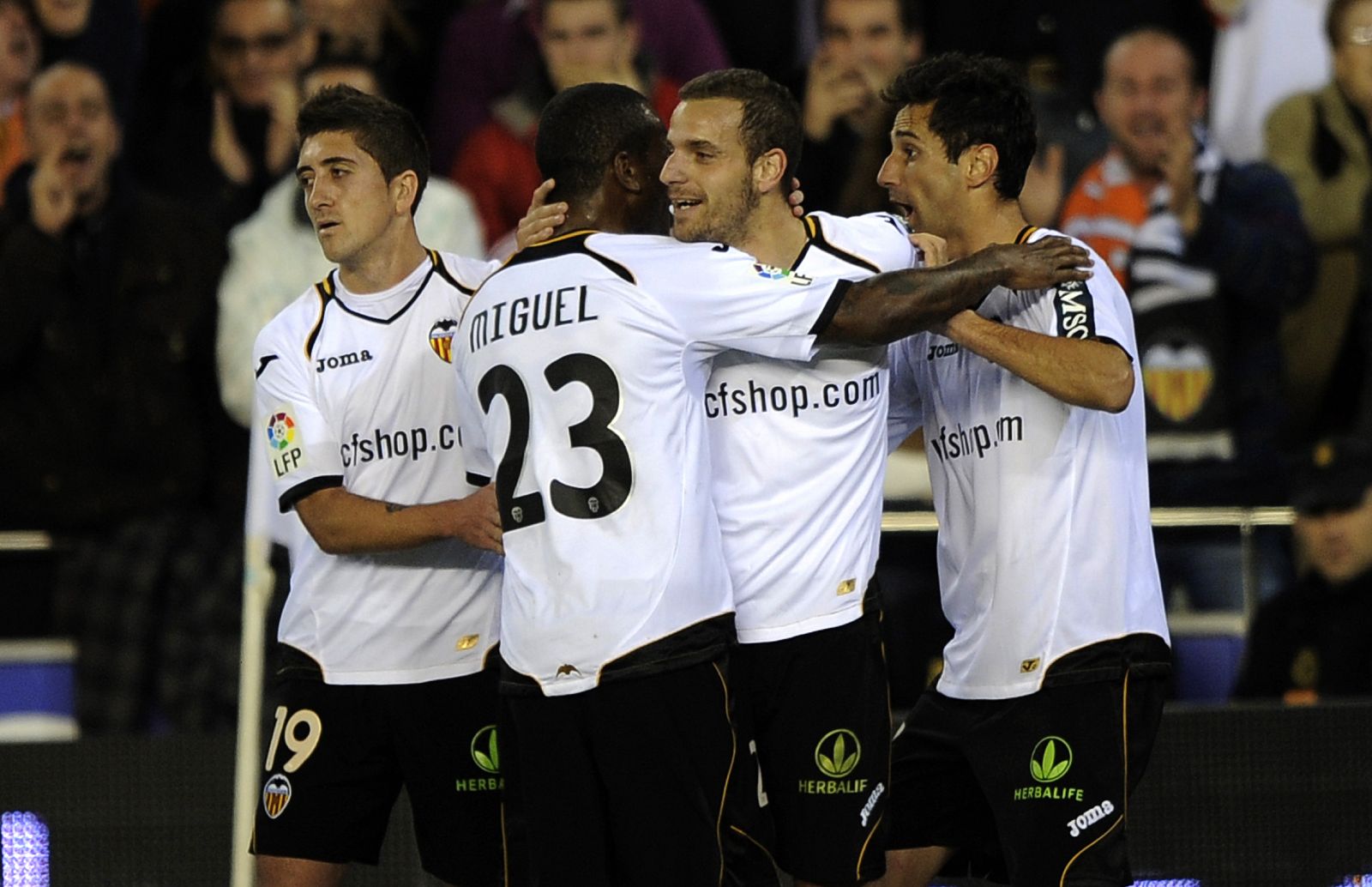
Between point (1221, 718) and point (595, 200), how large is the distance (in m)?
3.08

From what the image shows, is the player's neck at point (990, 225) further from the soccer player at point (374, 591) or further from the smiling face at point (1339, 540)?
the smiling face at point (1339, 540)

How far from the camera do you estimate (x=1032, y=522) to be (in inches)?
193

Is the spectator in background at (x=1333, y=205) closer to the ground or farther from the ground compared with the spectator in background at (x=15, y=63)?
closer to the ground

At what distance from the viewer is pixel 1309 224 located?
27.2 ft

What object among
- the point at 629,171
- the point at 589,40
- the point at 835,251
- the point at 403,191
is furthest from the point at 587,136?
Answer: the point at 589,40

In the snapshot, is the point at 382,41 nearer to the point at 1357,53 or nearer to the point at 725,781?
the point at 1357,53

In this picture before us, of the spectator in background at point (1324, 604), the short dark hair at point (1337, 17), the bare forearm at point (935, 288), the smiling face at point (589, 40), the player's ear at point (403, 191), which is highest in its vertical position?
the short dark hair at point (1337, 17)

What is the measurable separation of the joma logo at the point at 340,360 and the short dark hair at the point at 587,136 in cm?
80

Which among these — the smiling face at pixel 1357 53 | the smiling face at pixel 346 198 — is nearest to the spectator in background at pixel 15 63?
the smiling face at pixel 346 198

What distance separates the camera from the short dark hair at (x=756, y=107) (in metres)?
4.93

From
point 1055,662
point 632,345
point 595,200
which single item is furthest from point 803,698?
point 595,200

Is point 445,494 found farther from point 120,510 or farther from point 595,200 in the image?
point 120,510

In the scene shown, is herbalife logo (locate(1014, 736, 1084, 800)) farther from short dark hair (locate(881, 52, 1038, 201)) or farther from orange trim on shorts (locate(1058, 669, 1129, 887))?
short dark hair (locate(881, 52, 1038, 201))

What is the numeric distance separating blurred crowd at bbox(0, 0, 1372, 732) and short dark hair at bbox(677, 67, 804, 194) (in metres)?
2.56
